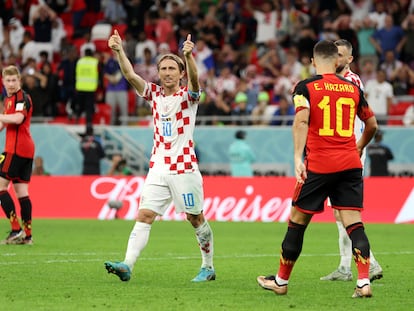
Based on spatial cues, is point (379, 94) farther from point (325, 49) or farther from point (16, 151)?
point (325, 49)

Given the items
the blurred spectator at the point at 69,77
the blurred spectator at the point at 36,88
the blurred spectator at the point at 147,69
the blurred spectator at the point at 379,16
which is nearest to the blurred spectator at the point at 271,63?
the blurred spectator at the point at 379,16

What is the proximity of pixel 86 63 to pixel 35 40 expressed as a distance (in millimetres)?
4962

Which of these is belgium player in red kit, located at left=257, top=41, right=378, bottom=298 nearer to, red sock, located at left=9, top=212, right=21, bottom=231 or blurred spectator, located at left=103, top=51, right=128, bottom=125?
red sock, located at left=9, top=212, right=21, bottom=231

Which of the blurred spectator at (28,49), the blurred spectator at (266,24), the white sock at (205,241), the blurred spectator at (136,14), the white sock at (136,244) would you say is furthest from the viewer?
the blurred spectator at (136,14)

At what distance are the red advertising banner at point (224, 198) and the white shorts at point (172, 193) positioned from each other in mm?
11618

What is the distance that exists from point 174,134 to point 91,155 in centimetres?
1603

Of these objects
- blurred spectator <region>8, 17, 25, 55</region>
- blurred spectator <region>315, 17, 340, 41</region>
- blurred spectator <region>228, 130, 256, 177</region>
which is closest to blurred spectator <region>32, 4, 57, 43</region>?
blurred spectator <region>8, 17, 25, 55</region>

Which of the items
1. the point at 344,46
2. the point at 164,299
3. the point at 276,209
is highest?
the point at 344,46

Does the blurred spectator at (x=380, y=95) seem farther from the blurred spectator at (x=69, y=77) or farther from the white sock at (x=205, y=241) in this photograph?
the white sock at (x=205, y=241)

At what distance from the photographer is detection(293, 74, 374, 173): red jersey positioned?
990 cm

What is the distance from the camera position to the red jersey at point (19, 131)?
15562 millimetres

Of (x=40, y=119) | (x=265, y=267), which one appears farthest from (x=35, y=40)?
(x=265, y=267)

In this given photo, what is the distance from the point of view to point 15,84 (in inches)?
614

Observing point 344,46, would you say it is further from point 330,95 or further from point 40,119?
point 40,119
